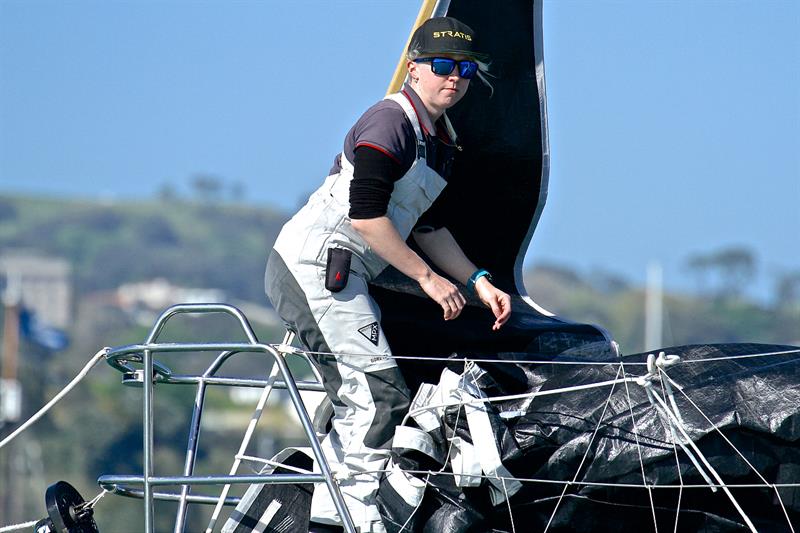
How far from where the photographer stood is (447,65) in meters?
5.62

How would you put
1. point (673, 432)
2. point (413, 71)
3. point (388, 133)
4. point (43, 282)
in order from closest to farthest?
1. point (673, 432)
2. point (388, 133)
3. point (413, 71)
4. point (43, 282)

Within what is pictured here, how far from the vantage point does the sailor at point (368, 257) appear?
5426 millimetres

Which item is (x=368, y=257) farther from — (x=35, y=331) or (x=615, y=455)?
(x=35, y=331)

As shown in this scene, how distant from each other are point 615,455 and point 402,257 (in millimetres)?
1096

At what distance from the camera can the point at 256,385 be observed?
20.9 feet

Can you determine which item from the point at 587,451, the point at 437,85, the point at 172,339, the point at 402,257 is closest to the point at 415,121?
the point at 437,85

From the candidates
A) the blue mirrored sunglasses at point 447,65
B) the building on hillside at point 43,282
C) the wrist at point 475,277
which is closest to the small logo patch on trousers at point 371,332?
the wrist at point 475,277

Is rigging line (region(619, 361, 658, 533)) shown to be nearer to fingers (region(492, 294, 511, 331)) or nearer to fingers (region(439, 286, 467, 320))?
fingers (region(492, 294, 511, 331))

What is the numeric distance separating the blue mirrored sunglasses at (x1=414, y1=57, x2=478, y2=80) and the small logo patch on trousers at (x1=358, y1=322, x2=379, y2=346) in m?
1.04

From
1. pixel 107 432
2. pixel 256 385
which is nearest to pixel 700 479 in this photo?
pixel 256 385

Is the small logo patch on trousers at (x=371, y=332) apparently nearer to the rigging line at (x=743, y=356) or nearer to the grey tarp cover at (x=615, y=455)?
the grey tarp cover at (x=615, y=455)

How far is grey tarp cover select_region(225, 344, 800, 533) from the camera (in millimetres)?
5109

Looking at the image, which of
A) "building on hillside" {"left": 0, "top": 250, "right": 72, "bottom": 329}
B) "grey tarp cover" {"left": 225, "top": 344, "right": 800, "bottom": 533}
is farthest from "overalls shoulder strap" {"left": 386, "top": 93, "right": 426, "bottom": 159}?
"building on hillside" {"left": 0, "top": 250, "right": 72, "bottom": 329}

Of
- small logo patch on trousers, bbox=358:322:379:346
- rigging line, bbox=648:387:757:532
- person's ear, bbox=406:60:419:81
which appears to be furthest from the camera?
person's ear, bbox=406:60:419:81
